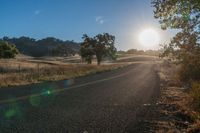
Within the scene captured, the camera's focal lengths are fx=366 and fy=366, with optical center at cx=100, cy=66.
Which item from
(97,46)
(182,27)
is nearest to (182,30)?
(182,27)

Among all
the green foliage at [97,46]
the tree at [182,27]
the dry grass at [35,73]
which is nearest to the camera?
the tree at [182,27]

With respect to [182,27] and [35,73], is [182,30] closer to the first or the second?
[182,27]

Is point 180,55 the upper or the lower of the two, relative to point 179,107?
upper

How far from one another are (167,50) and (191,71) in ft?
59.0

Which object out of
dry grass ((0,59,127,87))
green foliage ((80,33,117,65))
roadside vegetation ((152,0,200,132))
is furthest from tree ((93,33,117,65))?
roadside vegetation ((152,0,200,132))

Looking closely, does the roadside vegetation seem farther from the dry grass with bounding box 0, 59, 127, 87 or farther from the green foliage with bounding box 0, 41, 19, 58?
the green foliage with bounding box 0, 41, 19, 58

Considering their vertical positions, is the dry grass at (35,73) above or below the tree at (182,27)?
below

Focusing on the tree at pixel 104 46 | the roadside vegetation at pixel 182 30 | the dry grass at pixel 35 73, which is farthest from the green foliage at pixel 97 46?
the roadside vegetation at pixel 182 30

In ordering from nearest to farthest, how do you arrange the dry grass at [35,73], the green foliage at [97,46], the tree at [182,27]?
the tree at [182,27], the dry grass at [35,73], the green foliage at [97,46]

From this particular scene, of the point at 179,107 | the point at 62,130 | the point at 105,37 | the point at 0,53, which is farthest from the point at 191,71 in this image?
the point at 0,53

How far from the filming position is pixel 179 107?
49.9ft

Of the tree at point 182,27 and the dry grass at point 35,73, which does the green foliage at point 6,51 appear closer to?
the dry grass at point 35,73

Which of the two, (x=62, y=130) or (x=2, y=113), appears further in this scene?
(x=2, y=113)

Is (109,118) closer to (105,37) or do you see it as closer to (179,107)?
(179,107)
